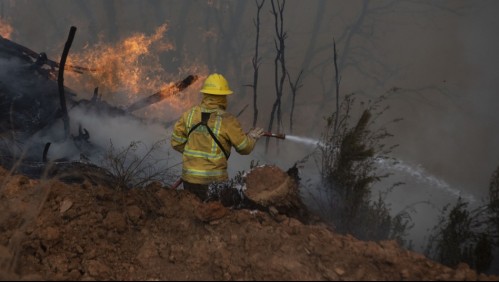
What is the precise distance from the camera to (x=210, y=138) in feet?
12.1

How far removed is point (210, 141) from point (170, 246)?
1.38m

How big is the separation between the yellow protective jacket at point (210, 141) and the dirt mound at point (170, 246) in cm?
78

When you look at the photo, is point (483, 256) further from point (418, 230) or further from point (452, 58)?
point (452, 58)

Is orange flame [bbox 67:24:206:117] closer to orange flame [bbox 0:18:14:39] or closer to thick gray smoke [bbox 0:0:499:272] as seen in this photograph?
thick gray smoke [bbox 0:0:499:272]

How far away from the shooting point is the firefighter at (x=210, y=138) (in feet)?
12.0

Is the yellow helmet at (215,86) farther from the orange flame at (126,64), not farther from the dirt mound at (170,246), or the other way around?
the orange flame at (126,64)

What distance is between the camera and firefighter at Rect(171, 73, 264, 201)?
12.0ft

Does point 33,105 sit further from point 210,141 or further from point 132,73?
point 132,73

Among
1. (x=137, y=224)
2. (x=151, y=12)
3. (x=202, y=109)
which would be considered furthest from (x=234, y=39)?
(x=137, y=224)

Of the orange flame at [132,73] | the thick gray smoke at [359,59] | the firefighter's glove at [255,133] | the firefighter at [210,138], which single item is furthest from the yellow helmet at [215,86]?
the orange flame at [132,73]

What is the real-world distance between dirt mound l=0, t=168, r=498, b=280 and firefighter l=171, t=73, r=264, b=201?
2.57 ft

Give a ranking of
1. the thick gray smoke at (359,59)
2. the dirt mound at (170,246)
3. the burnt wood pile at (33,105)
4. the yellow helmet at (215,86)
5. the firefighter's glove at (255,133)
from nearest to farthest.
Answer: the dirt mound at (170,246) < the yellow helmet at (215,86) < the firefighter's glove at (255,133) < the burnt wood pile at (33,105) < the thick gray smoke at (359,59)

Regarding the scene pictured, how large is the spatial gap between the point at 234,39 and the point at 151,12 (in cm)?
334

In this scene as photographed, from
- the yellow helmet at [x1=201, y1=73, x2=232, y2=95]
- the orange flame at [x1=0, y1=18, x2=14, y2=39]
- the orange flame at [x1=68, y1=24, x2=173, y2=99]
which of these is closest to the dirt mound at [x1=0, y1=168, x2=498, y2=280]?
the yellow helmet at [x1=201, y1=73, x2=232, y2=95]
